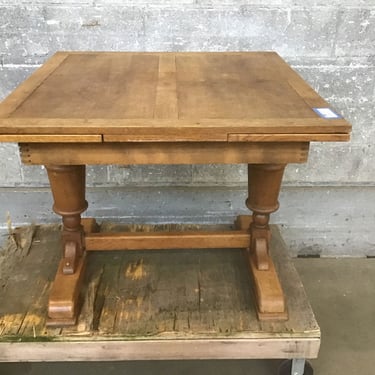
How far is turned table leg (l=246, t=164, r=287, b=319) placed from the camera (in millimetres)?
1409

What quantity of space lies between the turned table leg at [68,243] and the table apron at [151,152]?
0.61 ft

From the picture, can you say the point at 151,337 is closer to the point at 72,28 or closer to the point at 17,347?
the point at 17,347

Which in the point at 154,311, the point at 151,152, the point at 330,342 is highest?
the point at 151,152

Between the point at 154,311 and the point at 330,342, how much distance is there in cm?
73

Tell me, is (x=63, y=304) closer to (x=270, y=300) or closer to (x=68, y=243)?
(x=68, y=243)

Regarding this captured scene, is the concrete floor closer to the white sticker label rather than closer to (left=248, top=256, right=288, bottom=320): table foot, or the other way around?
(left=248, top=256, right=288, bottom=320): table foot

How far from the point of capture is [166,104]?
1191 mm

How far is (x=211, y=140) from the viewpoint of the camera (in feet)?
3.53

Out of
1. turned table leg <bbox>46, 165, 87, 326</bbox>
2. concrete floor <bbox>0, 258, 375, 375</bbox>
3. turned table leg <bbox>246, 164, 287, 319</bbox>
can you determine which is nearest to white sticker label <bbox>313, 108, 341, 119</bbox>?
turned table leg <bbox>246, 164, 287, 319</bbox>

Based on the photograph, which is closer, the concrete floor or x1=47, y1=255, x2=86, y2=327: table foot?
x1=47, y1=255, x2=86, y2=327: table foot

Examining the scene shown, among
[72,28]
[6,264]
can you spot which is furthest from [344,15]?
[6,264]

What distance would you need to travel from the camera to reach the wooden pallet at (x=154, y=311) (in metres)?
1.35

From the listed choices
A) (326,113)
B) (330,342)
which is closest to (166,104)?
(326,113)

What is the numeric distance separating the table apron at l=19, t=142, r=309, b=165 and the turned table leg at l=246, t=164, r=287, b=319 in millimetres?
226
